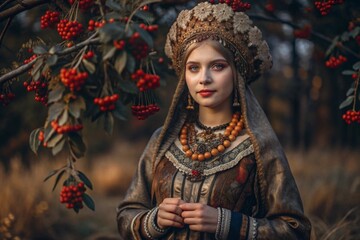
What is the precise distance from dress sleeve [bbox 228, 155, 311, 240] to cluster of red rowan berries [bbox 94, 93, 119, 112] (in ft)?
2.79

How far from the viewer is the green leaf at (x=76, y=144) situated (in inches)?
81.1

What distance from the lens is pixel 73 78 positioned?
6.20 ft

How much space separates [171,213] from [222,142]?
482 mm

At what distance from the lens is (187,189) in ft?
7.98

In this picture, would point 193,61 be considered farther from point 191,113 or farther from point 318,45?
point 318,45

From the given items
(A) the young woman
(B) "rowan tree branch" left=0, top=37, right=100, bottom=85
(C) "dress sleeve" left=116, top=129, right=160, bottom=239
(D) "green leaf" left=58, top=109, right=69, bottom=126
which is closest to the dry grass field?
(A) the young woman

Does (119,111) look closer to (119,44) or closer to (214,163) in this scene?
(119,44)

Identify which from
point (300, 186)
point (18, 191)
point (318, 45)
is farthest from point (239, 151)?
point (300, 186)

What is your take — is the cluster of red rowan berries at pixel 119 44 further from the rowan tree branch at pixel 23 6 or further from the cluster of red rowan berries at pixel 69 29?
the rowan tree branch at pixel 23 6

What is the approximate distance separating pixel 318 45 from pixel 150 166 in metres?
1.90

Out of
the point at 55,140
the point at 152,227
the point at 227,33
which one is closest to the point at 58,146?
the point at 55,140

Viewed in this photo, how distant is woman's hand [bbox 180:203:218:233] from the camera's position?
227 centimetres

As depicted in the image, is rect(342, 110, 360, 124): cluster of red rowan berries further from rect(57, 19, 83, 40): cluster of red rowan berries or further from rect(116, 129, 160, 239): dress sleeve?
rect(57, 19, 83, 40): cluster of red rowan berries

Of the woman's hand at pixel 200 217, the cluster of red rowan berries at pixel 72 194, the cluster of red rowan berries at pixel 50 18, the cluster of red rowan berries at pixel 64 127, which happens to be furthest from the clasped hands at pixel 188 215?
the cluster of red rowan berries at pixel 50 18
